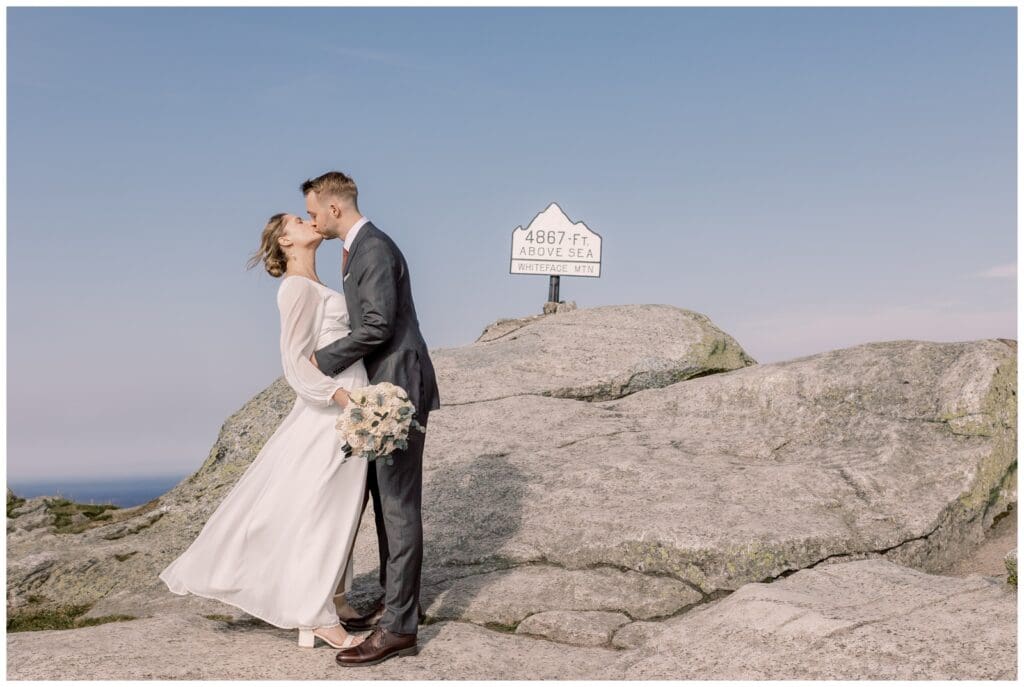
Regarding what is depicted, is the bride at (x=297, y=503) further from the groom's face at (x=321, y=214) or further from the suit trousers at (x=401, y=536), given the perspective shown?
the suit trousers at (x=401, y=536)

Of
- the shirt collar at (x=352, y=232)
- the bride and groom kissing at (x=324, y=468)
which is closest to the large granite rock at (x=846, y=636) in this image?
the bride and groom kissing at (x=324, y=468)

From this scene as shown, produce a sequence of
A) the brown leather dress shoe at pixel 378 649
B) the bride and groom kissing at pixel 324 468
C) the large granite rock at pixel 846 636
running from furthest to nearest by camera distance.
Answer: the bride and groom kissing at pixel 324 468, the brown leather dress shoe at pixel 378 649, the large granite rock at pixel 846 636

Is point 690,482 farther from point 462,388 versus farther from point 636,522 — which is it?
point 462,388

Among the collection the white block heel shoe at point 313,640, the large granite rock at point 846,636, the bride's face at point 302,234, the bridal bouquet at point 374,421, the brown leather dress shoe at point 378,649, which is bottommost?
the white block heel shoe at point 313,640

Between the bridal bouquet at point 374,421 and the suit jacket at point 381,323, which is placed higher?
the suit jacket at point 381,323

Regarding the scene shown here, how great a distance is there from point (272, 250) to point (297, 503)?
1.64m

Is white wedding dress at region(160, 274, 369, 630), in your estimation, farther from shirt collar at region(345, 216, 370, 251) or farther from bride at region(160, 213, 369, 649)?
shirt collar at region(345, 216, 370, 251)

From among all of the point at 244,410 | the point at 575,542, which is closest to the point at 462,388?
the point at 244,410

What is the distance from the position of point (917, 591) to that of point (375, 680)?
367cm

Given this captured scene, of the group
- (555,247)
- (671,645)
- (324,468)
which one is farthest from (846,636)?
(555,247)

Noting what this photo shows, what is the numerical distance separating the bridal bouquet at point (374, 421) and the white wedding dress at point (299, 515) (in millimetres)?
368

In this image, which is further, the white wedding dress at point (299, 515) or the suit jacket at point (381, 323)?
the white wedding dress at point (299, 515)

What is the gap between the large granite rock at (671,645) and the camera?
5.52 metres

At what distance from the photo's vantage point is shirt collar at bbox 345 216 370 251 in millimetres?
6375
